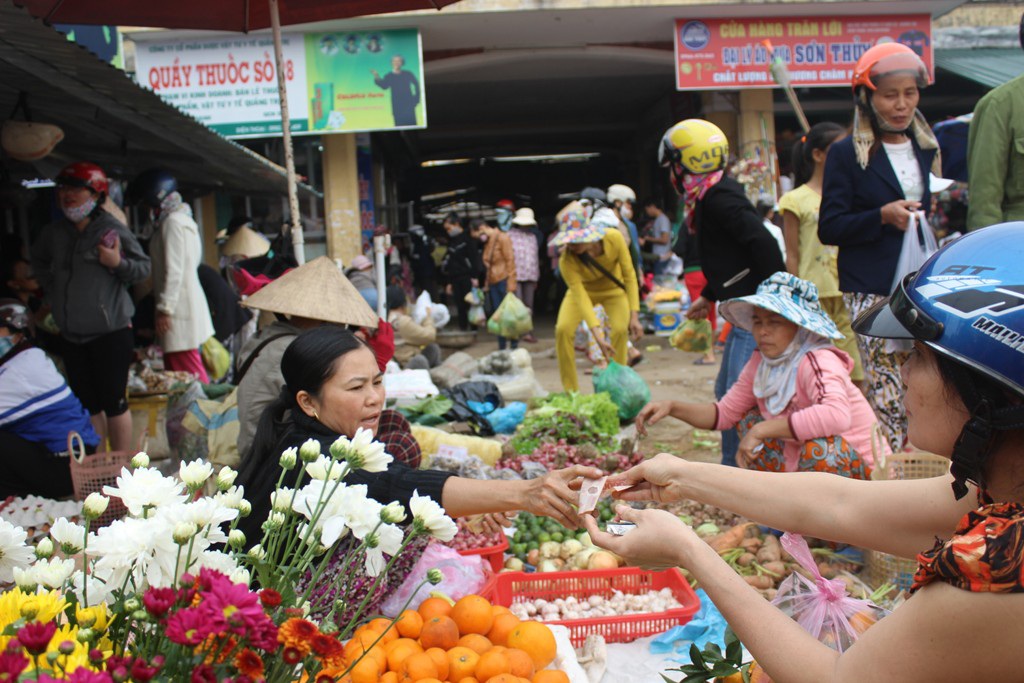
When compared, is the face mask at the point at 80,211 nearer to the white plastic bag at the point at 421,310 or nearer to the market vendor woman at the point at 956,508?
the market vendor woman at the point at 956,508

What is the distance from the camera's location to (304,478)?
7.80ft

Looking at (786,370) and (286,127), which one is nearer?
(786,370)

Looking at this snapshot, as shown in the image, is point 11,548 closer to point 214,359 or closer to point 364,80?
point 214,359

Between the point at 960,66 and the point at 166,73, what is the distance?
1091cm

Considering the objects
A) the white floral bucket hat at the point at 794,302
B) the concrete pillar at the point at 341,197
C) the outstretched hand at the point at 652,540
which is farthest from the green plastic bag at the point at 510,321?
the outstretched hand at the point at 652,540

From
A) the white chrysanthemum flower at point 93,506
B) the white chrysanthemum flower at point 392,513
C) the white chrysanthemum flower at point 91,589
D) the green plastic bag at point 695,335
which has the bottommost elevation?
the green plastic bag at point 695,335

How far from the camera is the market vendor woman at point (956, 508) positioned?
4.12ft

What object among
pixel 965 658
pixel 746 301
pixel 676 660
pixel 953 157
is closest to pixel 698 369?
pixel 953 157

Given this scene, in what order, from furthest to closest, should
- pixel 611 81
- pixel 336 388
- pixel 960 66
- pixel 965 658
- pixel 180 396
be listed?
1. pixel 611 81
2. pixel 960 66
3. pixel 180 396
4. pixel 336 388
5. pixel 965 658

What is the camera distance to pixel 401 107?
1150 cm

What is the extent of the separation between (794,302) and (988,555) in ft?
8.03

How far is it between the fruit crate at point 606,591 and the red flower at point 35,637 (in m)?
1.86

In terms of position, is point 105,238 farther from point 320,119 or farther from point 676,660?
point 320,119

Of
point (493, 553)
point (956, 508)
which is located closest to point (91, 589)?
point (956, 508)
